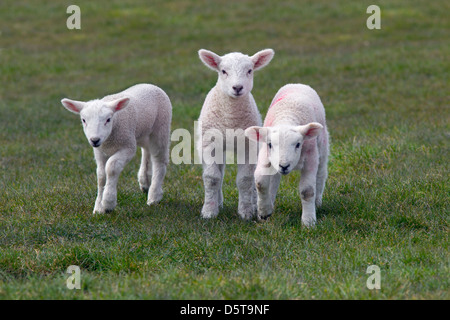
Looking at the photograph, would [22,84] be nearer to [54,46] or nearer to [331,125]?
[54,46]

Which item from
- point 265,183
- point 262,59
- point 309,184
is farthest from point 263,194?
point 262,59

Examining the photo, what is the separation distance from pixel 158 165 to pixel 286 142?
7.32 ft

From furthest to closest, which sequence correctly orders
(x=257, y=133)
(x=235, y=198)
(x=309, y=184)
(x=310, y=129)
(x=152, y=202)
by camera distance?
(x=235, y=198), (x=152, y=202), (x=309, y=184), (x=257, y=133), (x=310, y=129)

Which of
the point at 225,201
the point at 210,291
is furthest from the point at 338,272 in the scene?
the point at 225,201

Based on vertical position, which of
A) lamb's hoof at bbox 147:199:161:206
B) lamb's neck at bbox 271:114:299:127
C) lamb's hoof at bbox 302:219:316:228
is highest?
lamb's neck at bbox 271:114:299:127

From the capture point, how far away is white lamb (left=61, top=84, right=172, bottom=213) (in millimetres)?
6469

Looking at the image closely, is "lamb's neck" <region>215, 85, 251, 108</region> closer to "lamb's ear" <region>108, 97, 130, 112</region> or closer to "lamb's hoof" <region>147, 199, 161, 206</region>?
"lamb's ear" <region>108, 97, 130, 112</region>

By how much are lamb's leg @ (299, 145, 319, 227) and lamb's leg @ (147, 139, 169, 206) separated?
1879 mm

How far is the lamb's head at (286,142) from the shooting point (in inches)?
228

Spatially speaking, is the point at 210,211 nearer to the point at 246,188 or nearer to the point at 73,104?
the point at 246,188

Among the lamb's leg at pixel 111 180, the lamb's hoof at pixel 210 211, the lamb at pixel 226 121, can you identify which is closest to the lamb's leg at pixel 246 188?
the lamb at pixel 226 121

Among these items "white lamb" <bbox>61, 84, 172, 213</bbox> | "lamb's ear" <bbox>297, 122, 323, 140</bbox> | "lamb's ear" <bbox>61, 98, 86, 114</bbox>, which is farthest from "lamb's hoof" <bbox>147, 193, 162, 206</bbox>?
"lamb's ear" <bbox>297, 122, 323, 140</bbox>

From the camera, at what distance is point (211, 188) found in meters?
6.82

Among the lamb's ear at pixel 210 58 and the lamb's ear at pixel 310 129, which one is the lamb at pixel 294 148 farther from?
the lamb's ear at pixel 210 58
